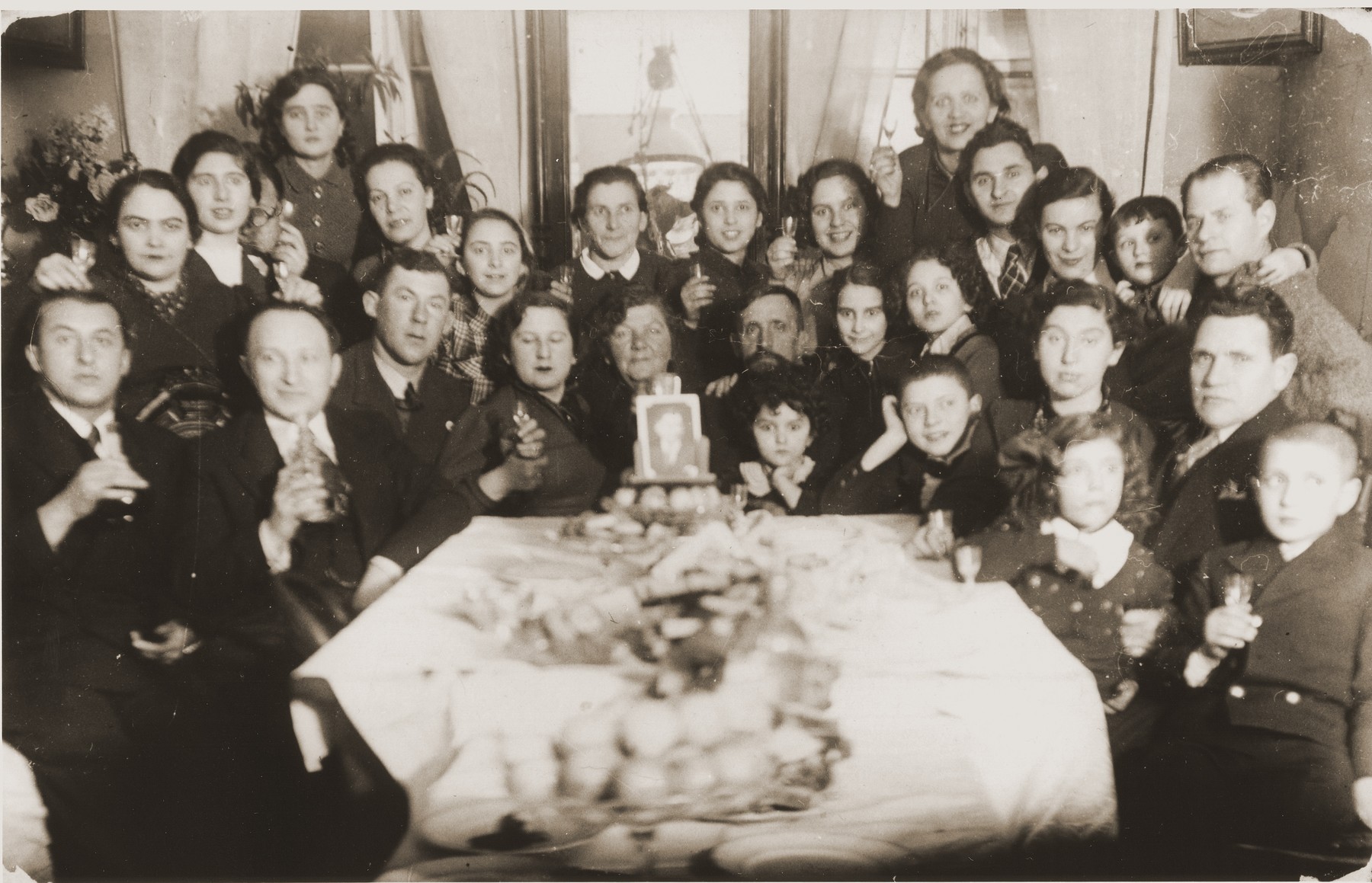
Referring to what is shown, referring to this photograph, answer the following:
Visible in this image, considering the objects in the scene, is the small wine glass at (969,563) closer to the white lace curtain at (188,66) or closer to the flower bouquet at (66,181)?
the white lace curtain at (188,66)

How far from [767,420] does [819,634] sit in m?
0.46

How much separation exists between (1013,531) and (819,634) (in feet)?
1.54

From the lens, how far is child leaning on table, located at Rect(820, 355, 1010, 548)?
2.16 metres

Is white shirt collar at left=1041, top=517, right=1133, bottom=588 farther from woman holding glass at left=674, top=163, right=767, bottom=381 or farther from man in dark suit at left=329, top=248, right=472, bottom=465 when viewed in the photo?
man in dark suit at left=329, top=248, right=472, bottom=465

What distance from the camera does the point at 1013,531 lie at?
7.08 ft

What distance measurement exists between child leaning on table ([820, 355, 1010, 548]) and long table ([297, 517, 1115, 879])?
0.20 metres

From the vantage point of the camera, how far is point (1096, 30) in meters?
2.15

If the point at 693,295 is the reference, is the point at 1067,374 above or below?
below

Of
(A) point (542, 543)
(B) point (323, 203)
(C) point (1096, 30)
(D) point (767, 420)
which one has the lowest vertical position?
(A) point (542, 543)

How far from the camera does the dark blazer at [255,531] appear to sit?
2.13m

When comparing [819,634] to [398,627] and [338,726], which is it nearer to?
[398,627]

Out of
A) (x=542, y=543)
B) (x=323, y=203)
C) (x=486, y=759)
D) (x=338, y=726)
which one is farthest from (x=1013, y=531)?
(x=323, y=203)

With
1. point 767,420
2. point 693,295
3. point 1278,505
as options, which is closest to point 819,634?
point 767,420

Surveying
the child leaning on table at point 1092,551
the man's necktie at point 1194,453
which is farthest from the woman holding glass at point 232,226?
the man's necktie at point 1194,453
